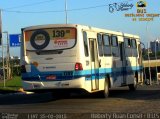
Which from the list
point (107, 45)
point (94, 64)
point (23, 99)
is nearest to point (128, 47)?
point (107, 45)

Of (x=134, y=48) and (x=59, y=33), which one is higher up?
(x=59, y=33)

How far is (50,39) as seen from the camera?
20344 mm

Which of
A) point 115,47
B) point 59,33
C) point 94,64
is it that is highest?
point 59,33

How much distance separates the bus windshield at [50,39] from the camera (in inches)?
792

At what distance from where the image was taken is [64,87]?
65.3 ft

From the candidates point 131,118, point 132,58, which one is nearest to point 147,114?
point 131,118

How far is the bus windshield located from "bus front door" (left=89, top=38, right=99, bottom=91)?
1558 millimetres

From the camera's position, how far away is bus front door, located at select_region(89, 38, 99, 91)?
21.1 m

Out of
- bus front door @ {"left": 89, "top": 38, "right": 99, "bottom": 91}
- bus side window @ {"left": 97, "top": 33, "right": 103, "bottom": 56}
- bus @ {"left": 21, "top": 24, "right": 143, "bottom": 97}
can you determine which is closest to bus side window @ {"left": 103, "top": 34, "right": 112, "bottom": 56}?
bus side window @ {"left": 97, "top": 33, "right": 103, "bottom": 56}

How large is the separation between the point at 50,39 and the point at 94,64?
7.96ft

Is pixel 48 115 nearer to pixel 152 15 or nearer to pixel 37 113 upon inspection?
pixel 37 113

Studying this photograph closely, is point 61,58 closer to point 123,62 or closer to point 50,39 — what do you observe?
point 50,39

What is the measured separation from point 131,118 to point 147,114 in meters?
1.08

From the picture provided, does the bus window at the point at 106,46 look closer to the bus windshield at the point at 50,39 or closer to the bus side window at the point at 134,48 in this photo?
the bus windshield at the point at 50,39
